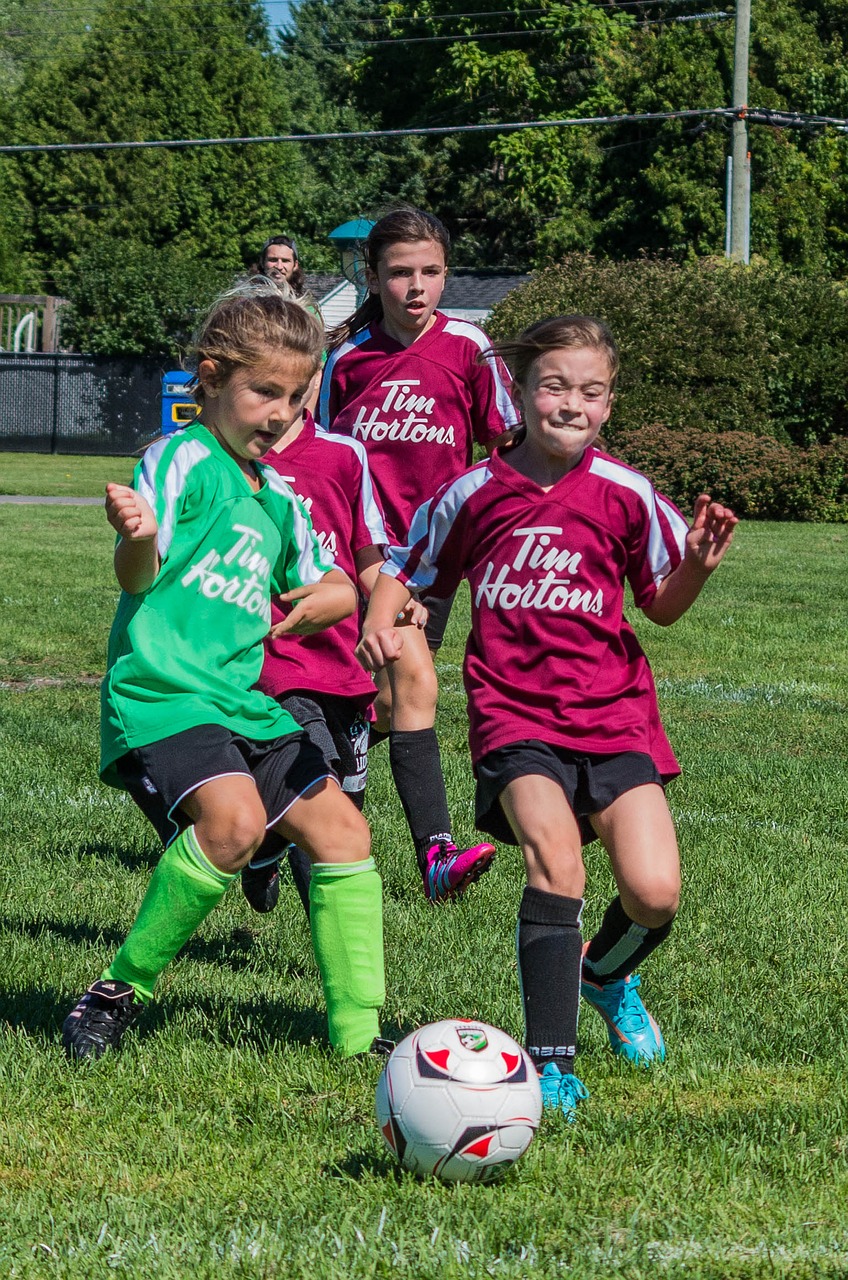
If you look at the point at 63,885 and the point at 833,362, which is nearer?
the point at 63,885

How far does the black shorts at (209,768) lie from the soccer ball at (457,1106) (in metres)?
0.80

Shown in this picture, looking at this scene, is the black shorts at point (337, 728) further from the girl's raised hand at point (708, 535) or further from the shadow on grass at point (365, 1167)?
the shadow on grass at point (365, 1167)

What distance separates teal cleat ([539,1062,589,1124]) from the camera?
3.34 meters

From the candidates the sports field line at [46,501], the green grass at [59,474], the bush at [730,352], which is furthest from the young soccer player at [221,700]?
the green grass at [59,474]

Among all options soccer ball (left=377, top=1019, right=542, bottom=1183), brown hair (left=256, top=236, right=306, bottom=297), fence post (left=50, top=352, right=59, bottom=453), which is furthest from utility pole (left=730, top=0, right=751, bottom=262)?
soccer ball (left=377, top=1019, right=542, bottom=1183)

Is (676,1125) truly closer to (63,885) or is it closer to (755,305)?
(63,885)

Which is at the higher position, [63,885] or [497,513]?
[497,513]

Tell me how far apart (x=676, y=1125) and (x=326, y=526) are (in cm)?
221

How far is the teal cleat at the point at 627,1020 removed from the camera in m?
3.76

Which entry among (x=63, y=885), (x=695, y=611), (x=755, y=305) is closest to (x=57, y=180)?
(x=755, y=305)

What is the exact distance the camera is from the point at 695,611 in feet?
41.3

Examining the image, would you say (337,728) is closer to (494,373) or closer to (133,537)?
(133,537)

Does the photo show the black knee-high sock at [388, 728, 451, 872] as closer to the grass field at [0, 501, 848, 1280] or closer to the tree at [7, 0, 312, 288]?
the grass field at [0, 501, 848, 1280]

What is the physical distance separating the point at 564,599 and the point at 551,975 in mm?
929
